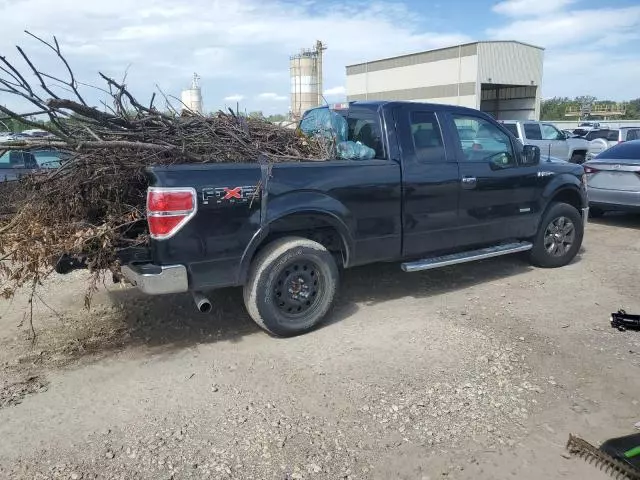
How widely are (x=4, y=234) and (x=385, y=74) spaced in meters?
43.8

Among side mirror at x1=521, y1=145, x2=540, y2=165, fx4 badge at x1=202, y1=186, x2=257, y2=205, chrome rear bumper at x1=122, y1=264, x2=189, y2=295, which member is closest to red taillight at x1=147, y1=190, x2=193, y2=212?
fx4 badge at x1=202, y1=186, x2=257, y2=205

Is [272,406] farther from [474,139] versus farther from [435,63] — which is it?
[435,63]

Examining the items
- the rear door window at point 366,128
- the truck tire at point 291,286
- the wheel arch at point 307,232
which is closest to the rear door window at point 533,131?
the rear door window at point 366,128

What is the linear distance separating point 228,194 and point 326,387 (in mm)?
1605

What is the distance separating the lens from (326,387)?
384 centimetres

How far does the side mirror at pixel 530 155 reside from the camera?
6113 millimetres

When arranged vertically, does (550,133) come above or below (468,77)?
below

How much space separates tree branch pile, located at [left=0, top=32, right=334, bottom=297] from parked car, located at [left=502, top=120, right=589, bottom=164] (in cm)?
1355

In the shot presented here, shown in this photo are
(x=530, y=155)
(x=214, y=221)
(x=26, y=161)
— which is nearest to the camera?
(x=214, y=221)

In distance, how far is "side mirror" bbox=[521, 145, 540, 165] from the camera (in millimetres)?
6113

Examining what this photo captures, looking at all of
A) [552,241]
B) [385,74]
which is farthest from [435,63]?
[552,241]

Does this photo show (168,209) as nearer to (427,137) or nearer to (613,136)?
(427,137)

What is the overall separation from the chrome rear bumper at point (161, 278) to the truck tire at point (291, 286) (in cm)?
60

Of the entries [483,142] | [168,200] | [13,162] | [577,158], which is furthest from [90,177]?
[577,158]
